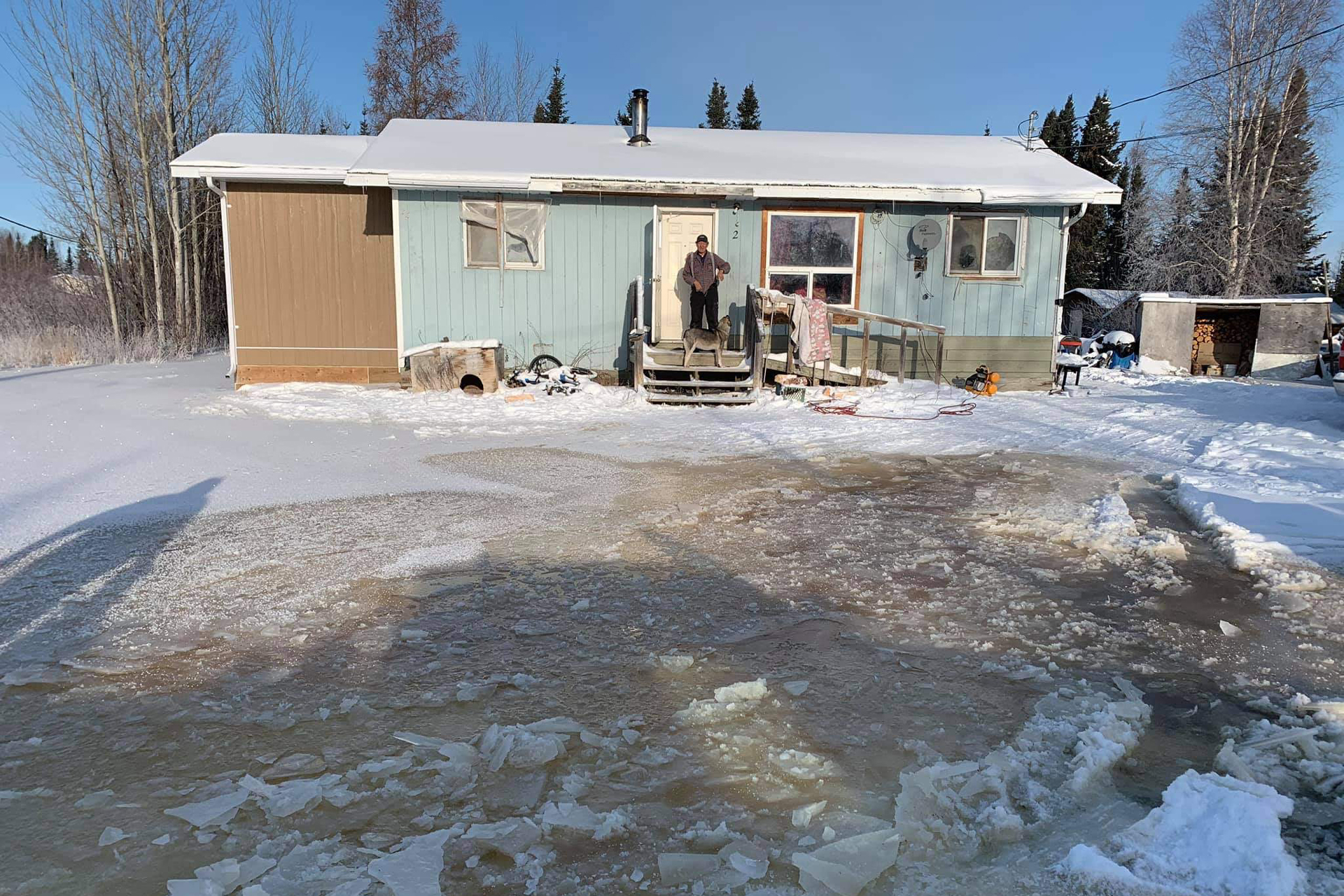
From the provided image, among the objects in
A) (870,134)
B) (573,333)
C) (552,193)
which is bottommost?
(573,333)

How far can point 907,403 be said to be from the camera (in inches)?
400

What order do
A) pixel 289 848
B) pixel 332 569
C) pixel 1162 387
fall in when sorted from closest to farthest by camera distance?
pixel 289 848, pixel 332 569, pixel 1162 387

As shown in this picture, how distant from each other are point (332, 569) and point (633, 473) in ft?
9.00

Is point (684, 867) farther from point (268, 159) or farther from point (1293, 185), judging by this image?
point (1293, 185)

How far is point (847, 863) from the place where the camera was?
6.65 ft

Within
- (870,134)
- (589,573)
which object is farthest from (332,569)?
(870,134)

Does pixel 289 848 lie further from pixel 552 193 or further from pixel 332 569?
pixel 552 193

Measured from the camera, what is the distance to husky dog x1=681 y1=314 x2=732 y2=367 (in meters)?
10.7

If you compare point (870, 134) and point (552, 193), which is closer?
point (552, 193)

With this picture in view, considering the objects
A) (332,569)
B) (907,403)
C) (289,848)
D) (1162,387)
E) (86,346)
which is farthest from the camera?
(86,346)

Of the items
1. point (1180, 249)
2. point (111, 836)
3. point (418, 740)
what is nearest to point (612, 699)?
point (418, 740)

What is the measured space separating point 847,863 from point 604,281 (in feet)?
33.7

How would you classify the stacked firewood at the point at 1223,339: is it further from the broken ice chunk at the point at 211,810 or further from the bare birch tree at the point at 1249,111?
the broken ice chunk at the point at 211,810

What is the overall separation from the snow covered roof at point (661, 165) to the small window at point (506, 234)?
46 cm
